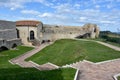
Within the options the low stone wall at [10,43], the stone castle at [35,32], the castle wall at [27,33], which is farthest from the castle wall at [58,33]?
the low stone wall at [10,43]

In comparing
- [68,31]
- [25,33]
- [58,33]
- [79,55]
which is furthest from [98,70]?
[68,31]

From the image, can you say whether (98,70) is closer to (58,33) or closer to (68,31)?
(58,33)

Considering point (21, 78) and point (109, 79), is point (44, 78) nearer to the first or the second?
point (21, 78)

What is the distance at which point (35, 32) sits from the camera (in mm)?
43062

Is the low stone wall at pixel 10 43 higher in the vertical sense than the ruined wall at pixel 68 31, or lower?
lower

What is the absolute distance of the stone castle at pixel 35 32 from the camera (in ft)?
123

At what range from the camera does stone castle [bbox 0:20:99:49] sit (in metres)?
37.5

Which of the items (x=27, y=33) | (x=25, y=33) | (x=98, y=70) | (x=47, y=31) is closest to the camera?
(x=98, y=70)

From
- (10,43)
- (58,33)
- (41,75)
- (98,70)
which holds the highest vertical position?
(58,33)

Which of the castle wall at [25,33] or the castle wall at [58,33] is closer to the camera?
the castle wall at [25,33]

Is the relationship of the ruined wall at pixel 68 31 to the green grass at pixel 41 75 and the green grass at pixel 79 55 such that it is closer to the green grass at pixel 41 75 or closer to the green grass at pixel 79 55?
the green grass at pixel 79 55

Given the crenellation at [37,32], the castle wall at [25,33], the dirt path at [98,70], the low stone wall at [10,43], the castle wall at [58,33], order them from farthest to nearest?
the castle wall at [58,33] → the castle wall at [25,33] → the crenellation at [37,32] → the low stone wall at [10,43] → the dirt path at [98,70]

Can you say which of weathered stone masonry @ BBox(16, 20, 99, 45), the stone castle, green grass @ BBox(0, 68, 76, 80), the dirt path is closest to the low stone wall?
the stone castle

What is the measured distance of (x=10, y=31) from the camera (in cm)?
3894
